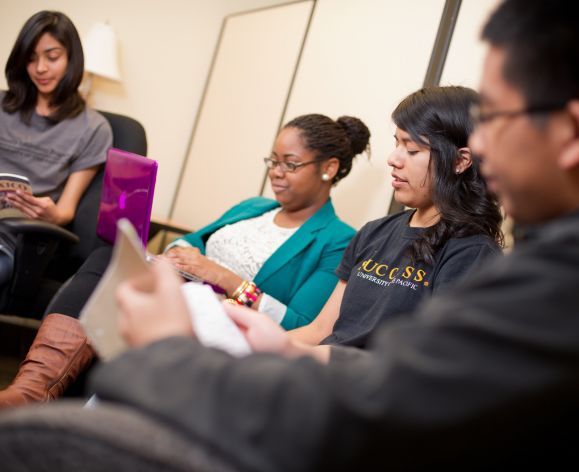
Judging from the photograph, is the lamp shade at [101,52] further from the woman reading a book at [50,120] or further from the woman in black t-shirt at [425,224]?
the woman in black t-shirt at [425,224]

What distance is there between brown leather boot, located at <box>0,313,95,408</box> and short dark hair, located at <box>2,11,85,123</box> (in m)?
0.95

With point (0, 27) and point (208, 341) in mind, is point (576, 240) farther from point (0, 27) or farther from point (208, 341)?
point (0, 27)

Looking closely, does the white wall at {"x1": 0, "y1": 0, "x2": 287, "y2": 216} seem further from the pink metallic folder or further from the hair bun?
the pink metallic folder

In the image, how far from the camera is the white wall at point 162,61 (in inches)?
133

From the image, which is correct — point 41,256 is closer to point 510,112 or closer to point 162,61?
point 510,112

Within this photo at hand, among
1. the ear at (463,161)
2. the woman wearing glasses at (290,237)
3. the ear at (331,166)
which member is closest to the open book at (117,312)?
the ear at (463,161)

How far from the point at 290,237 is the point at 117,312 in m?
1.22

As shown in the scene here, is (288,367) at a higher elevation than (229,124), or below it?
below

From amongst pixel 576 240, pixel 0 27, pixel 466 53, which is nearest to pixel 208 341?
pixel 576 240

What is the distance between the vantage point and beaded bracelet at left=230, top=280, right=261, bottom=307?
1.72 m

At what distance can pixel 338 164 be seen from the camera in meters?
2.07

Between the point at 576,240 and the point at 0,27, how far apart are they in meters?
3.33

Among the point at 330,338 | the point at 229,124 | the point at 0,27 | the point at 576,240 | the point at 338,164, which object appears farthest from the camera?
the point at 229,124

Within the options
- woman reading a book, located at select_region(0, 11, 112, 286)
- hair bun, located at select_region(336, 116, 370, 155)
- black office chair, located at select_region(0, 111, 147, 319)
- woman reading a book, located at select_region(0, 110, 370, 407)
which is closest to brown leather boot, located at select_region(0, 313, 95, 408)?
woman reading a book, located at select_region(0, 110, 370, 407)
